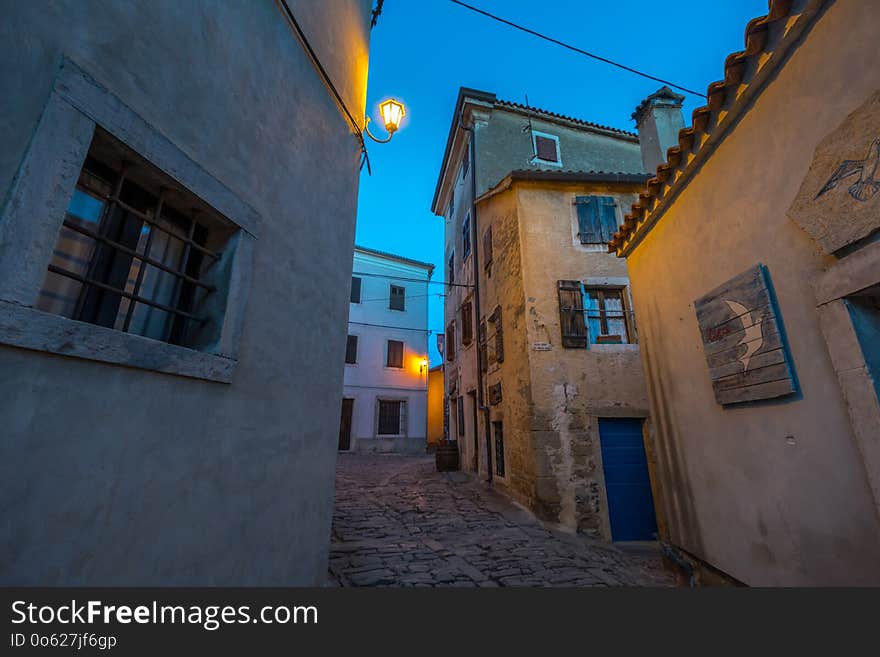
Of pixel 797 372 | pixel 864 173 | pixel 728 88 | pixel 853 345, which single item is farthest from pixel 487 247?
pixel 853 345

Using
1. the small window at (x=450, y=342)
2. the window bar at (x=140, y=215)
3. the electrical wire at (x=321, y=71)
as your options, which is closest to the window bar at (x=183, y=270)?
the window bar at (x=140, y=215)

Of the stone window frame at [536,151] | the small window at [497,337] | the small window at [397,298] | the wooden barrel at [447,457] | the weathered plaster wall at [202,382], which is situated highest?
the stone window frame at [536,151]

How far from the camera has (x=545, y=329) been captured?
28.3 ft

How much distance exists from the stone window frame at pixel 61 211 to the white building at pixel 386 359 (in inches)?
655

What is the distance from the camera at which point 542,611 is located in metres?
2.02

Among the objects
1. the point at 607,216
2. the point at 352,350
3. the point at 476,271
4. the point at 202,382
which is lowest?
the point at 202,382

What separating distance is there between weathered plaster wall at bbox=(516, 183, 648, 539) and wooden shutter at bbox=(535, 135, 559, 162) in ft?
16.1

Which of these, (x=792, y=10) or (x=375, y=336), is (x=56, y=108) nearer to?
(x=792, y=10)

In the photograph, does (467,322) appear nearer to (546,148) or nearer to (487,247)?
(487,247)

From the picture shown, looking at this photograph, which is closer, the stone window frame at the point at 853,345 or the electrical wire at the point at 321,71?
the stone window frame at the point at 853,345

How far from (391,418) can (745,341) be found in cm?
1837

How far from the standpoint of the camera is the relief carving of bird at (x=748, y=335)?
2.91 metres

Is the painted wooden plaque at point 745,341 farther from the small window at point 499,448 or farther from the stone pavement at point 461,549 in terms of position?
the small window at point 499,448

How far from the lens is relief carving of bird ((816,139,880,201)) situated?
2.07m
